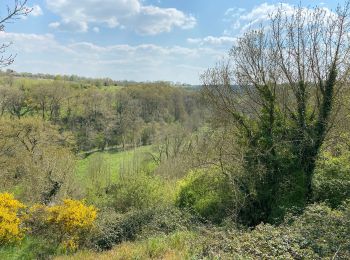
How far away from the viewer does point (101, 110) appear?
6253 cm

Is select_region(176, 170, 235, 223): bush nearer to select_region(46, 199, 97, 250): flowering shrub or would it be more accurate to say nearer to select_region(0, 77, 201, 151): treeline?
select_region(46, 199, 97, 250): flowering shrub

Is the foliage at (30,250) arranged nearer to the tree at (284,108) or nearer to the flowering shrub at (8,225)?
the flowering shrub at (8,225)

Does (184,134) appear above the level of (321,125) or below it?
below

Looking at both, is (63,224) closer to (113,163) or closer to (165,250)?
(165,250)

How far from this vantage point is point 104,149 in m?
59.8

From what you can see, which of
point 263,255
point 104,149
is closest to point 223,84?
point 263,255

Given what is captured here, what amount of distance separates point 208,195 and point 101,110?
4747cm

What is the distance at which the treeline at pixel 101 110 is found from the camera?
2231 inches

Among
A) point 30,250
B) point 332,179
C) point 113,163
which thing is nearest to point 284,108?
point 332,179

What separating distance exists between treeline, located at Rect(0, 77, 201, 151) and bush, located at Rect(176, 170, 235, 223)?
34.9 metres

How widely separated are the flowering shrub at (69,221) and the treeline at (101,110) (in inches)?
1590

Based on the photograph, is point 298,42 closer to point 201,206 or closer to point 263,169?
point 263,169

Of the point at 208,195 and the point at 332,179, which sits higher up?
the point at 332,179

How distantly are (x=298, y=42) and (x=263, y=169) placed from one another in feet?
18.6
